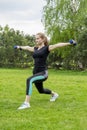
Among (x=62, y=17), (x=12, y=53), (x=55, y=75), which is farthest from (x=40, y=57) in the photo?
(x=12, y=53)

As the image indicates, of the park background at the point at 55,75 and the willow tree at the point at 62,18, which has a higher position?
the willow tree at the point at 62,18

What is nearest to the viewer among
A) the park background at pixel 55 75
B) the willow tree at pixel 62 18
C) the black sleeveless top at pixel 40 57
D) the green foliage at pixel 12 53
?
the park background at pixel 55 75

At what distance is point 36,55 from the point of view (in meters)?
9.86

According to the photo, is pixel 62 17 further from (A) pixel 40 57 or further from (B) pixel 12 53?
(A) pixel 40 57

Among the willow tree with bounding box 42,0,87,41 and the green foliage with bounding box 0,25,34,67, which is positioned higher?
the willow tree with bounding box 42,0,87,41

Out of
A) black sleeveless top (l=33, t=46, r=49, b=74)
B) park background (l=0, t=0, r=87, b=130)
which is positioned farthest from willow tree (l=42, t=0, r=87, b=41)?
black sleeveless top (l=33, t=46, r=49, b=74)

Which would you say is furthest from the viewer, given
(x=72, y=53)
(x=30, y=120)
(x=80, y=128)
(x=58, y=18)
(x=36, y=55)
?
(x=72, y=53)

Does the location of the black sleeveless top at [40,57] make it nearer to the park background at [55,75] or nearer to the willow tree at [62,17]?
the park background at [55,75]

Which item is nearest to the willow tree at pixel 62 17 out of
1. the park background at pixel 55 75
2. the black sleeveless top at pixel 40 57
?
the park background at pixel 55 75

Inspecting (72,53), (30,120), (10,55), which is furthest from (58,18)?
(30,120)

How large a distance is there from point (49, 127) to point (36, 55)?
327 centimetres

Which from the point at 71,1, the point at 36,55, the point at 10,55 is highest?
the point at 71,1

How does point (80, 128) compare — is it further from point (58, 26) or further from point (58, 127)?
point (58, 26)

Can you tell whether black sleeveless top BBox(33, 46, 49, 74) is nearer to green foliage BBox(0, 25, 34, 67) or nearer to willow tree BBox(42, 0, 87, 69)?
willow tree BBox(42, 0, 87, 69)
